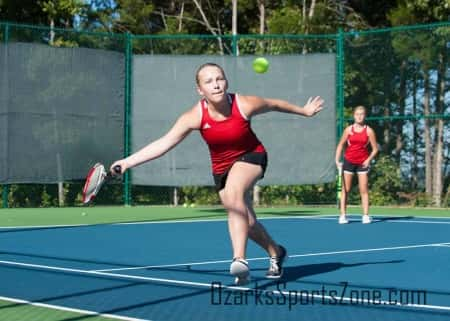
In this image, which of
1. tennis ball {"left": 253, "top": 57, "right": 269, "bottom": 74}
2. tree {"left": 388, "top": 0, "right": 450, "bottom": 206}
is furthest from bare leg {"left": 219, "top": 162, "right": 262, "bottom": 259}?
tree {"left": 388, "top": 0, "right": 450, "bottom": 206}

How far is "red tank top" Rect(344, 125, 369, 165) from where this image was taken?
12711 millimetres

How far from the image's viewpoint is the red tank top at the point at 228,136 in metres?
6.25

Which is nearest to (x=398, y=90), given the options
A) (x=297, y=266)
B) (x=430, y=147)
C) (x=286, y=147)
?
(x=430, y=147)

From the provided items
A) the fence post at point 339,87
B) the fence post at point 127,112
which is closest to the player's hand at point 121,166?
the fence post at point 339,87

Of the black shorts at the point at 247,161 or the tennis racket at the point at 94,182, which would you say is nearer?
the tennis racket at the point at 94,182

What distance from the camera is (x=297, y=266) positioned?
24.9 ft

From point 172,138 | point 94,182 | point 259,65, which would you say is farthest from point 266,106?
point 259,65

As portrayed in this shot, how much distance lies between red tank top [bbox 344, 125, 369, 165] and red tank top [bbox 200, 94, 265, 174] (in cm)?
651

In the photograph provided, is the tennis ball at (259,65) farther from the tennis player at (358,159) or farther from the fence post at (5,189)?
the fence post at (5,189)

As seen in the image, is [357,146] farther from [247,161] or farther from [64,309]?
[64,309]

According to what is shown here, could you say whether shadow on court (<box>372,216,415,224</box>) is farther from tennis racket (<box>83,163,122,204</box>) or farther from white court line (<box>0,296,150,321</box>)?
white court line (<box>0,296,150,321</box>)

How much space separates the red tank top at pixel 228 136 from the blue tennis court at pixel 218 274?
2.87 feet

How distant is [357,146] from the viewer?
12789mm

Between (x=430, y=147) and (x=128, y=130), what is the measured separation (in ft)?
17.6
